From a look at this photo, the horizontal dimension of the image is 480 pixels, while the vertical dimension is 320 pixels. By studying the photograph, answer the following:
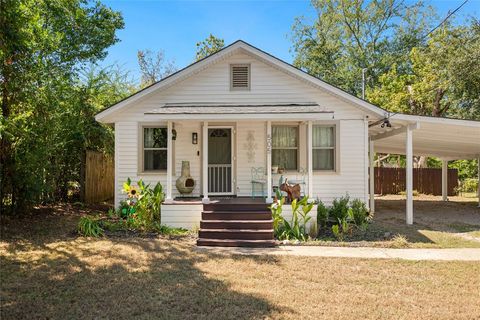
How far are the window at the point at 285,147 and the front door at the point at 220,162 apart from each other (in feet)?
4.70

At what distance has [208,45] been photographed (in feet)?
88.8

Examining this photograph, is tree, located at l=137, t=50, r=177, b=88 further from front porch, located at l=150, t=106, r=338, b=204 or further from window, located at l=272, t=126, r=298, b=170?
window, located at l=272, t=126, r=298, b=170

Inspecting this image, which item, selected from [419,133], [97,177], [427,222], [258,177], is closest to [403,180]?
[419,133]

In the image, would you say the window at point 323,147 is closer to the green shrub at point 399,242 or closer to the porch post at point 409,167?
the porch post at point 409,167

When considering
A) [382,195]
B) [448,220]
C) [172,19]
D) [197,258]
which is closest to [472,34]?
[382,195]

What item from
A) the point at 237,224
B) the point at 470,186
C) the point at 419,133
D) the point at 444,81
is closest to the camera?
the point at 237,224

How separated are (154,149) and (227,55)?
3.78 m

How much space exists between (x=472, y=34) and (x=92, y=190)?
21739mm

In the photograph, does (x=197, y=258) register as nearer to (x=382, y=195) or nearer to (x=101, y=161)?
(x=101, y=161)

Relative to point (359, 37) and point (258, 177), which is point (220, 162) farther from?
point (359, 37)

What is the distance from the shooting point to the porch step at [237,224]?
8141 millimetres

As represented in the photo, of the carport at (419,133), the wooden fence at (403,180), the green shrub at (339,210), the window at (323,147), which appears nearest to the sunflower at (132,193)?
the window at (323,147)

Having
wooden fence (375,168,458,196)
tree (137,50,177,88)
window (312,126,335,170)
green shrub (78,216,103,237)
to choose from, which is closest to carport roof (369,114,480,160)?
window (312,126,335,170)

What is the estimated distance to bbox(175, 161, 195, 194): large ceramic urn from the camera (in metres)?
10.2
